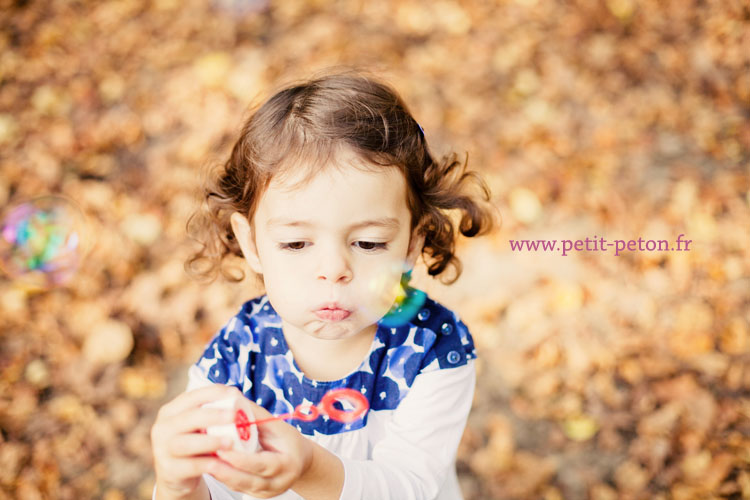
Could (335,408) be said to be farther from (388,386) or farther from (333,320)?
(333,320)

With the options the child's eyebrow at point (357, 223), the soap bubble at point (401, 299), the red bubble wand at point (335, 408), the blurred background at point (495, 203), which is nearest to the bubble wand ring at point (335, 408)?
the red bubble wand at point (335, 408)

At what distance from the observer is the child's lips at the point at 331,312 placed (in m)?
1.18

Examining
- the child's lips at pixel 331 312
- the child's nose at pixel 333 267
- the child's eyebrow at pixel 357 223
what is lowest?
the child's lips at pixel 331 312

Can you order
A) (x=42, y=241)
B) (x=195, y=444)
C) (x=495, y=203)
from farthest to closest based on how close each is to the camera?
(x=495, y=203) → (x=42, y=241) → (x=195, y=444)

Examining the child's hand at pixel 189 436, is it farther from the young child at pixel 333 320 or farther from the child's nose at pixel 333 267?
the child's nose at pixel 333 267

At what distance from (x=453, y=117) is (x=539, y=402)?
55.3 inches

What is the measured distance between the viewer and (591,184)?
288 centimetres

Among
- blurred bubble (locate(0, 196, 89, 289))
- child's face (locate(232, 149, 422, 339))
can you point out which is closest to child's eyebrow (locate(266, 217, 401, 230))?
child's face (locate(232, 149, 422, 339))

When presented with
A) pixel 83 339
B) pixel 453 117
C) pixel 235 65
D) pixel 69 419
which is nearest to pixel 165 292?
pixel 83 339

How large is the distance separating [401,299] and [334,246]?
0.99ft

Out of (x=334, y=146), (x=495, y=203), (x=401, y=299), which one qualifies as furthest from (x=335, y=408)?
(x=495, y=203)

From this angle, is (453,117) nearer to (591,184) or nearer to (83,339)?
(591,184)

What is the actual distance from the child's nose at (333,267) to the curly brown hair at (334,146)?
0.48 feet

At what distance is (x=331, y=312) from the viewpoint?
1.19 meters
